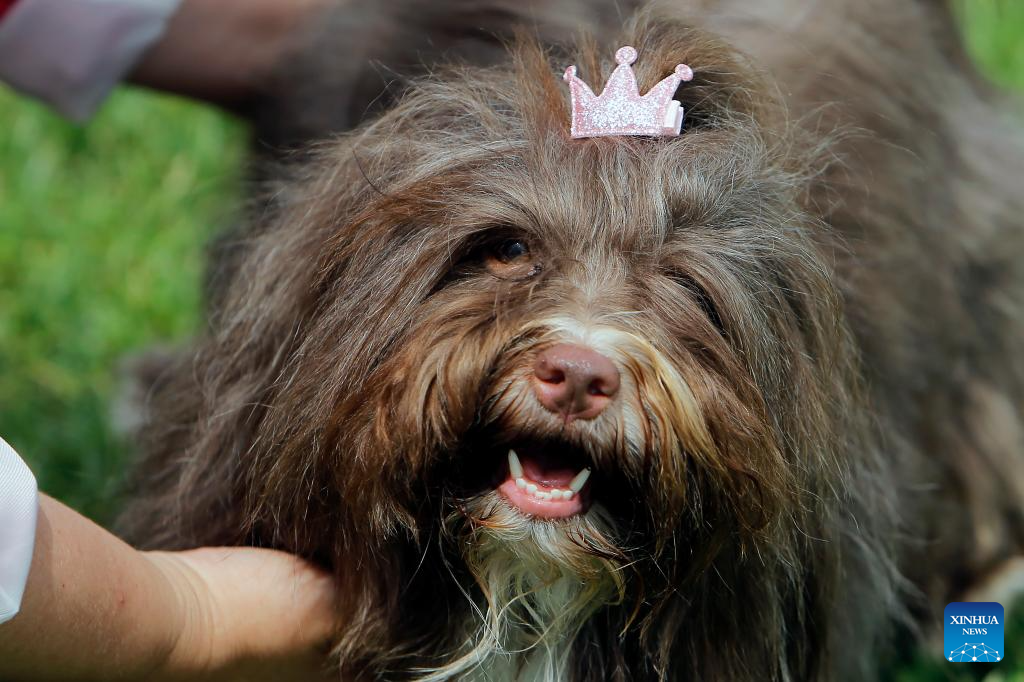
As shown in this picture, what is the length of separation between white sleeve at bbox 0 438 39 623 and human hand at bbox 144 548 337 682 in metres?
0.46

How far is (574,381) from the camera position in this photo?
6.93 feet

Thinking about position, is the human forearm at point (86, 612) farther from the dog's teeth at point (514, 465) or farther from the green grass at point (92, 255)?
the green grass at point (92, 255)

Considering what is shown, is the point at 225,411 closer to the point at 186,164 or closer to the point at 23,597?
the point at 23,597

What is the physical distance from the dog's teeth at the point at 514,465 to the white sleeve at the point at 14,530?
2.28 ft

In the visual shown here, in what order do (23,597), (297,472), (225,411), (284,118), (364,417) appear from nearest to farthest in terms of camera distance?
(23,597) → (364,417) → (297,472) → (225,411) → (284,118)

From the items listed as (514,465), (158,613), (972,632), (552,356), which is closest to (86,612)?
(158,613)

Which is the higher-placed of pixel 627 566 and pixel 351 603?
pixel 627 566

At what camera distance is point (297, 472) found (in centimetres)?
251

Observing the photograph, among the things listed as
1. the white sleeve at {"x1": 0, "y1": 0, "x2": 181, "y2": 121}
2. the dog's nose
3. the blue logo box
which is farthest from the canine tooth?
the white sleeve at {"x1": 0, "y1": 0, "x2": 181, "y2": 121}

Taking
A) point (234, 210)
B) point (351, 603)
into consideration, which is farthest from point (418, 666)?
point (234, 210)

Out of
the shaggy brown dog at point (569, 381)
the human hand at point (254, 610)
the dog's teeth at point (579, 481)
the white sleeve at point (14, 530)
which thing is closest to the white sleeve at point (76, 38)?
the shaggy brown dog at point (569, 381)

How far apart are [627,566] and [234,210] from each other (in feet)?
4.81

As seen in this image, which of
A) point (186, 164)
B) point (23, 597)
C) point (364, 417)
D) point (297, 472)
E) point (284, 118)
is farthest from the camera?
point (186, 164)

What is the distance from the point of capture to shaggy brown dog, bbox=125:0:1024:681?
226 cm
